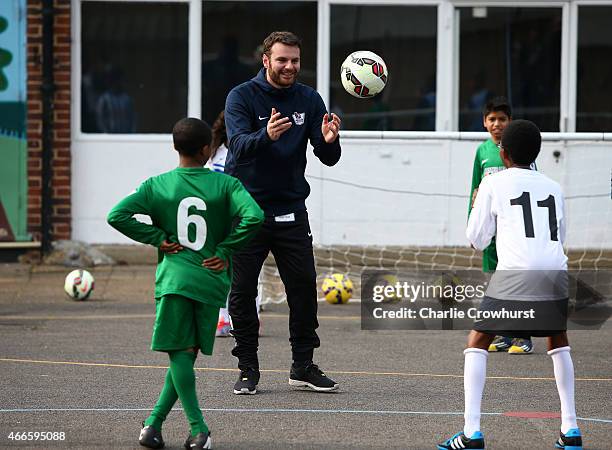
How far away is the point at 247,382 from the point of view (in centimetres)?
852

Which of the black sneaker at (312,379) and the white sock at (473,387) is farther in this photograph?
the black sneaker at (312,379)

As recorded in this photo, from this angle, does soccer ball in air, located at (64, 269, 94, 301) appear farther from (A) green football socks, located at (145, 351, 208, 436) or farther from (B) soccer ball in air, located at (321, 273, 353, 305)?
(A) green football socks, located at (145, 351, 208, 436)

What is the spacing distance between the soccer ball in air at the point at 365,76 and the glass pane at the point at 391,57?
6.68m

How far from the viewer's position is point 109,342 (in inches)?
426

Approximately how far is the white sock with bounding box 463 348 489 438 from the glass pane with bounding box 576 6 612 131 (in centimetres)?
1023

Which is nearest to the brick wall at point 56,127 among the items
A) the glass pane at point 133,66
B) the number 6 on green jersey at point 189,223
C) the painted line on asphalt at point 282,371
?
the glass pane at point 133,66

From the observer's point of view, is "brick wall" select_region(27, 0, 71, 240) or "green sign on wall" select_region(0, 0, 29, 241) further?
"brick wall" select_region(27, 0, 71, 240)

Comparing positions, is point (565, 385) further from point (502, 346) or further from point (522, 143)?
point (502, 346)

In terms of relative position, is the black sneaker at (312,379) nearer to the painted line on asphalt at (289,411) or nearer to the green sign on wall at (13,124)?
the painted line on asphalt at (289,411)

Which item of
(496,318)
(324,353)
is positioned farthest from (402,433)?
(324,353)

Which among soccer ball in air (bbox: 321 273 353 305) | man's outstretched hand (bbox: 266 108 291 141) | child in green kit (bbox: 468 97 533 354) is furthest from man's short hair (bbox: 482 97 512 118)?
soccer ball in air (bbox: 321 273 353 305)

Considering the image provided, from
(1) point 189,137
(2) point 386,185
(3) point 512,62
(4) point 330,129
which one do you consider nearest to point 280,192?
(4) point 330,129

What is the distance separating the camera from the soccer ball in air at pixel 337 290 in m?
13.4

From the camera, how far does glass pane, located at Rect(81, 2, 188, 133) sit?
1606 centimetres
